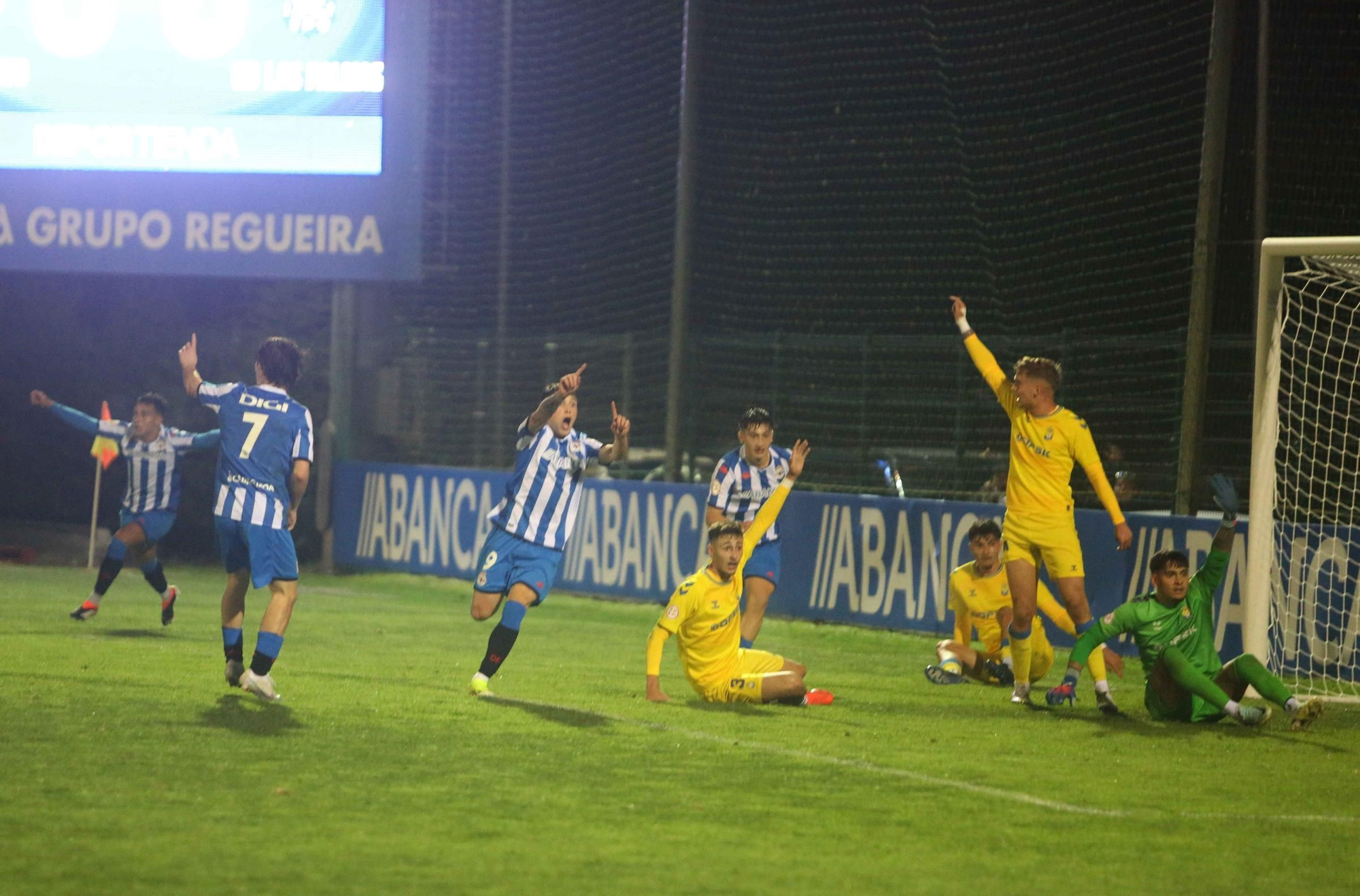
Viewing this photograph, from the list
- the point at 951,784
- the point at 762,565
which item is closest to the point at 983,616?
the point at 762,565

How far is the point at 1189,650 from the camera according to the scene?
8266mm

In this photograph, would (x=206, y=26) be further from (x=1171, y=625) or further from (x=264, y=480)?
(x=1171, y=625)

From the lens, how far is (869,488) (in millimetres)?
14359

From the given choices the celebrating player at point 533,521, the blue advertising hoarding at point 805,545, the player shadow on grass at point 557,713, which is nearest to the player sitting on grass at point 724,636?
the player shadow on grass at point 557,713

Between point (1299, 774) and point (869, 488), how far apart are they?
7.58 metres

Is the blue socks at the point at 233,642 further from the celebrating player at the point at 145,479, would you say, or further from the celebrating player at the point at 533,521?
the celebrating player at the point at 145,479

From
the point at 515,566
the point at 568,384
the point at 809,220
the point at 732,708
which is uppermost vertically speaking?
the point at 809,220

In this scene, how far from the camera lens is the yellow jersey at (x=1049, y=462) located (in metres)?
8.66

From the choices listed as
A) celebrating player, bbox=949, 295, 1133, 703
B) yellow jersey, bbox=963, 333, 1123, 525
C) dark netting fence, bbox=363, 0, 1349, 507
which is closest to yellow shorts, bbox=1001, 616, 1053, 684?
celebrating player, bbox=949, 295, 1133, 703

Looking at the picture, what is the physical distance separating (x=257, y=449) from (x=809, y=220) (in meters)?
11.3

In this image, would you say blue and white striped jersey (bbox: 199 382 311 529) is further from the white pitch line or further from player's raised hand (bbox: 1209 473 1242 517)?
player's raised hand (bbox: 1209 473 1242 517)

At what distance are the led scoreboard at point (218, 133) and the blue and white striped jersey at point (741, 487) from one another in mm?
6957

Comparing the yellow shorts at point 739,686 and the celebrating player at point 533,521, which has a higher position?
the celebrating player at point 533,521

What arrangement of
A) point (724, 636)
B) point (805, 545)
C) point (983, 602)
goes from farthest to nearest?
point (805, 545) < point (983, 602) < point (724, 636)
